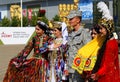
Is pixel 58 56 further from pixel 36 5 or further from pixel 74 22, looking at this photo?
pixel 36 5

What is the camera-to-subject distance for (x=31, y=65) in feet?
19.9

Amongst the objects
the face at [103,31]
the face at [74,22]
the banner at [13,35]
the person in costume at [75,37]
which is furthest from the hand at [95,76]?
the banner at [13,35]

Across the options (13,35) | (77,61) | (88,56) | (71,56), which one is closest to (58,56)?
(71,56)

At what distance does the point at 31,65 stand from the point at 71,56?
1.23 meters

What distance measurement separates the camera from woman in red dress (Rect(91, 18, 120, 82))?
4254mm

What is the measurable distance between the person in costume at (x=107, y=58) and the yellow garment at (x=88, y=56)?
77 mm

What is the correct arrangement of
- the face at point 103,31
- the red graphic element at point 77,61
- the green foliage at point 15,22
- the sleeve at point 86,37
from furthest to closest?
the green foliage at point 15,22
the sleeve at point 86,37
the red graphic element at point 77,61
the face at point 103,31

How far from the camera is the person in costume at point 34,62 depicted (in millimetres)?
5938

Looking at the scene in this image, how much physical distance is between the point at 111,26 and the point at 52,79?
1.94 m

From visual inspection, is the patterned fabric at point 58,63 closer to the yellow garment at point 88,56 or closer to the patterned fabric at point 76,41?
the patterned fabric at point 76,41

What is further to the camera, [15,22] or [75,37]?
[15,22]

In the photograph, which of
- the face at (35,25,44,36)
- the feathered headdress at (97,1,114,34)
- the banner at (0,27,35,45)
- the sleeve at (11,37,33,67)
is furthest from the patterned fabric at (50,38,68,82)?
the banner at (0,27,35,45)

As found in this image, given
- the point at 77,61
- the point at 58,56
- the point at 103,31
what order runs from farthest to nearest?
the point at 58,56 → the point at 77,61 → the point at 103,31

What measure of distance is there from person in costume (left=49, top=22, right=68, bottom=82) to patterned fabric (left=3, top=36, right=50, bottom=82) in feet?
0.32
